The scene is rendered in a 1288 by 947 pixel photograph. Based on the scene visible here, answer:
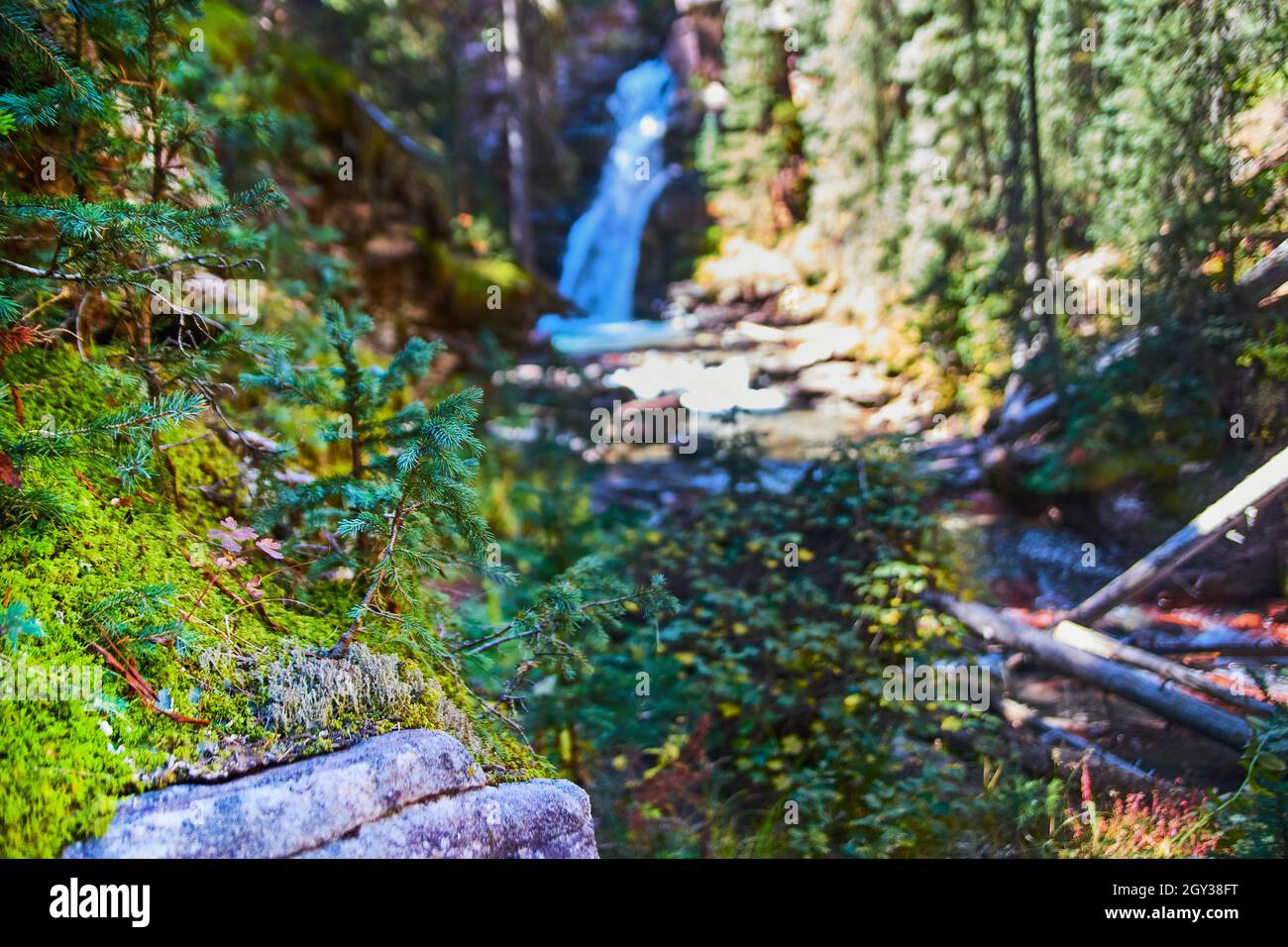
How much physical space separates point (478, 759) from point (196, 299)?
2671 millimetres

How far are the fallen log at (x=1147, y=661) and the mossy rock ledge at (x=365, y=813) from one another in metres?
3.11

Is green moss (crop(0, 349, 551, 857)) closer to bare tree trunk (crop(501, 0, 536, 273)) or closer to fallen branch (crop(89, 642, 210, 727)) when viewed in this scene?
fallen branch (crop(89, 642, 210, 727))

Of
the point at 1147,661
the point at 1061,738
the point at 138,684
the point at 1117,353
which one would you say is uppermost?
the point at 1117,353

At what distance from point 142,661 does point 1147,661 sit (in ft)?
14.4

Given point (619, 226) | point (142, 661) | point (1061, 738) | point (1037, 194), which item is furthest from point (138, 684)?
point (619, 226)

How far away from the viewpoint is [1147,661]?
144 inches

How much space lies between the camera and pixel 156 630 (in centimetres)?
192

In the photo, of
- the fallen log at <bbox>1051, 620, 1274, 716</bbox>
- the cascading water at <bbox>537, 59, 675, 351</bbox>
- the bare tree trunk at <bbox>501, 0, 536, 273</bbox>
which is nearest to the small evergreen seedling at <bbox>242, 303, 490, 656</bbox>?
the fallen log at <bbox>1051, 620, 1274, 716</bbox>

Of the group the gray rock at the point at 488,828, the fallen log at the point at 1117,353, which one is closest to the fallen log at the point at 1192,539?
the fallen log at the point at 1117,353

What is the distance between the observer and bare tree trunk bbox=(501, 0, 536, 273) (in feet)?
35.9

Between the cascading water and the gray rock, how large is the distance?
6139 mm

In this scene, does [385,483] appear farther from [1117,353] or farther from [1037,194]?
[1037,194]
